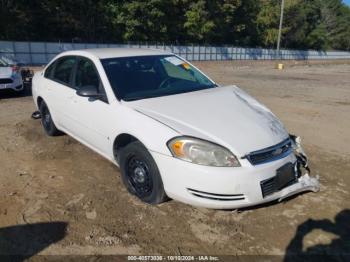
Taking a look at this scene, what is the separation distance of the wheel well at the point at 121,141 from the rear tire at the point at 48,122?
207 cm

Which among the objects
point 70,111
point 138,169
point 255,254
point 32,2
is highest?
point 32,2

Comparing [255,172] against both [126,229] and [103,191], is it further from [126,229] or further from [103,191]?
[103,191]

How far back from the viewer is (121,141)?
13.5 ft

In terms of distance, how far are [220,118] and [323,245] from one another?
60.0 inches

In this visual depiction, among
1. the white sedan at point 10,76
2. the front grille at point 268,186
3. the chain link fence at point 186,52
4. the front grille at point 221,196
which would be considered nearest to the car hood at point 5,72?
the white sedan at point 10,76

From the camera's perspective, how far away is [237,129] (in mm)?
3584

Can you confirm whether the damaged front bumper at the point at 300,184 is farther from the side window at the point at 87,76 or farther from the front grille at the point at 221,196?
the side window at the point at 87,76

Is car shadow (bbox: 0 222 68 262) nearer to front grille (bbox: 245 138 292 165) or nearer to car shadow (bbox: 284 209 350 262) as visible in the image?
front grille (bbox: 245 138 292 165)

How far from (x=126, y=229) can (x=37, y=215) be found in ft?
3.16

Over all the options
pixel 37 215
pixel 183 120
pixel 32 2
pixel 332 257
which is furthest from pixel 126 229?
pixel 32 2

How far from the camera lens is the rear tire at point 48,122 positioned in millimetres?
5926

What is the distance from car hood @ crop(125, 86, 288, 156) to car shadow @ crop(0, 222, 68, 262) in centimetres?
145

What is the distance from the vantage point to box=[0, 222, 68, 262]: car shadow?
309 cm

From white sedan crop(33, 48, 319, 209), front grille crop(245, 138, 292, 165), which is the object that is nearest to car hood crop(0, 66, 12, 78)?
white sedan crop(33, 48, 319, 209)
